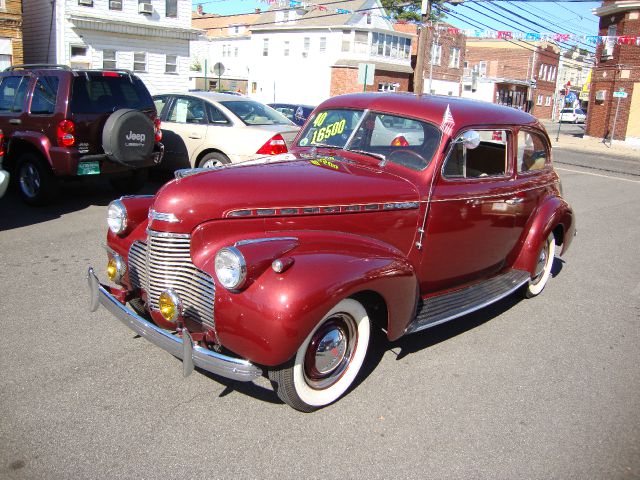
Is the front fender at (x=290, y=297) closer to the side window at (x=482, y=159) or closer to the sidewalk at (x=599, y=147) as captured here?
the side window at (x=482, y=159)

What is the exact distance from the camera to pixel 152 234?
3.36 metres

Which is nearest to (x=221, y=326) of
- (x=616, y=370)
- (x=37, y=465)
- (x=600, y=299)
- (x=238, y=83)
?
(x=37, y=465)

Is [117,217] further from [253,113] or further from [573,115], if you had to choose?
[573,115]

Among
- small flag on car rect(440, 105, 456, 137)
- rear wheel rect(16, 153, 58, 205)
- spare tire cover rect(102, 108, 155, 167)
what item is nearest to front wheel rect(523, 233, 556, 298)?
small flag on car rect(440, 105, 456, 137)

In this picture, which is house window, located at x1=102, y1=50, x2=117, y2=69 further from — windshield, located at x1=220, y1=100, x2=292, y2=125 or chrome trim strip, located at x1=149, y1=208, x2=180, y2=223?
chrome trim strip, located at x1=149, y1=208, x2=180, y2=223

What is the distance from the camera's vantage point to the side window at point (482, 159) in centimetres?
417

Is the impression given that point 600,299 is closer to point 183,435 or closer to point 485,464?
point 485,464

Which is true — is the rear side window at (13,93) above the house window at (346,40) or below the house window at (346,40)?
below

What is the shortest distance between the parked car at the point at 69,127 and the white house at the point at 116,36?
16983 mm

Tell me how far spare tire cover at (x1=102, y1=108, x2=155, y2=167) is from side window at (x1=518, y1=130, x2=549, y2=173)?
4.85 m

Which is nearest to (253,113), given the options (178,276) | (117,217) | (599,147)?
(117,217)

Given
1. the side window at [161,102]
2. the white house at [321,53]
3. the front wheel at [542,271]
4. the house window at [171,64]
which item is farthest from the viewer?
the white house at [321,53]

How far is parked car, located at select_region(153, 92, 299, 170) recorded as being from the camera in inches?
334

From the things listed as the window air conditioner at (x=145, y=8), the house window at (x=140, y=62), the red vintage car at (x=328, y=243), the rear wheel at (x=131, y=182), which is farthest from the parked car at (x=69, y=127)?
the window air conditioner at (x=145, y=8)
